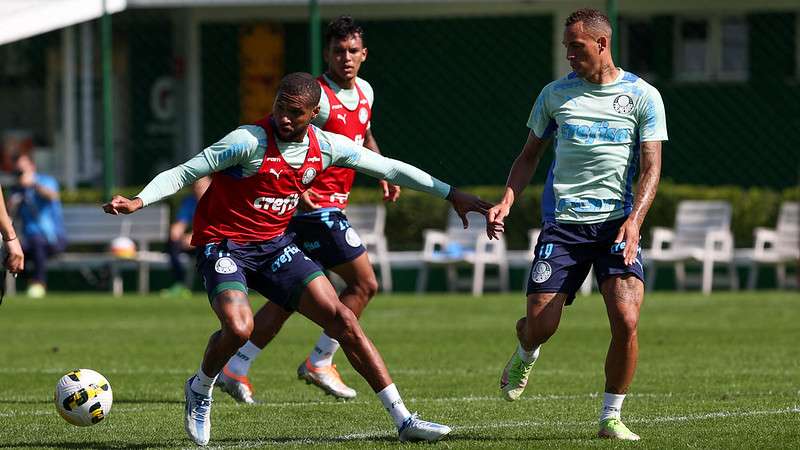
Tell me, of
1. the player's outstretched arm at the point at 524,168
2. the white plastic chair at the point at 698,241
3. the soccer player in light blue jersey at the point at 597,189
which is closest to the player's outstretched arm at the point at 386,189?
the player's outstretched arm at the point at 524,168

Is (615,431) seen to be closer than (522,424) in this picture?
Yes

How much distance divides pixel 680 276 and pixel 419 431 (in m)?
13.1

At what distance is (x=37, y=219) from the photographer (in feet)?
65.9

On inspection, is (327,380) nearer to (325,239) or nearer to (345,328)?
(325,239)

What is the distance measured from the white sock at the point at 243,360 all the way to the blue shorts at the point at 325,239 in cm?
71

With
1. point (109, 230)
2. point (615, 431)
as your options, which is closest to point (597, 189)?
point (615, 431)

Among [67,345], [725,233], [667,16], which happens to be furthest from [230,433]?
[667,16]

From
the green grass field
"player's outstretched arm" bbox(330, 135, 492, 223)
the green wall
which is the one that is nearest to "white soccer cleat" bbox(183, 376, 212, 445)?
the green grass field

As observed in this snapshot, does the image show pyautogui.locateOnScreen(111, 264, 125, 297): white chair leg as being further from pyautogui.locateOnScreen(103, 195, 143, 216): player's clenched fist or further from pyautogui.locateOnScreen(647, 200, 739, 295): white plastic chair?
pyautogui.locateOnScreen(103, 195, 143, 216): player's clenched fist

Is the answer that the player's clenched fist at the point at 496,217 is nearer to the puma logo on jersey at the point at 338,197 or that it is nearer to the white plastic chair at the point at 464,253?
the puma logo on jersey at the point at 338,197

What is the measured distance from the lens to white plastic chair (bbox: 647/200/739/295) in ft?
64.6

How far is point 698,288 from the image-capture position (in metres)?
20.4

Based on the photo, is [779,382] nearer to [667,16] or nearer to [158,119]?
[667,16]

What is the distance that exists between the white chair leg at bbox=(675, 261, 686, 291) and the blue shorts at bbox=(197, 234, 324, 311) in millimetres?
12673
